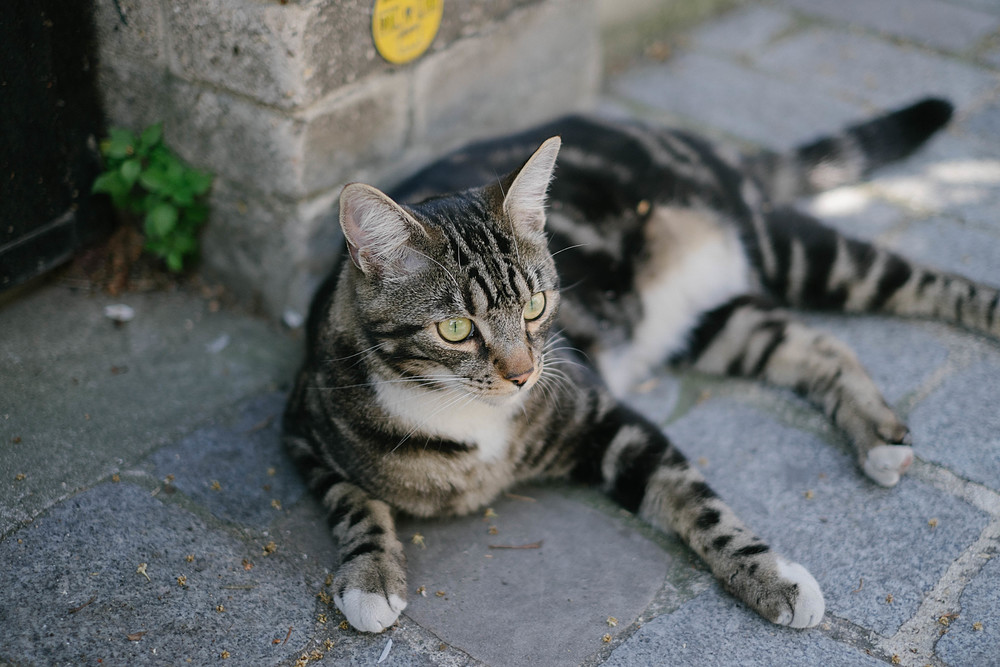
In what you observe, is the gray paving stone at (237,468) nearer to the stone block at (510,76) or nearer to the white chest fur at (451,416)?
the white chest fur at (451,416)

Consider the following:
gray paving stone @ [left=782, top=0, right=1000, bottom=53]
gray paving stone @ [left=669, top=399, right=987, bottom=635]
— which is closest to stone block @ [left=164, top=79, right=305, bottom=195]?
gray paving stone @ [left=669, top=399, right=987, bottom=635]

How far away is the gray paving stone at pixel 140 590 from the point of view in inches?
73.2

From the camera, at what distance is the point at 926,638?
192cm

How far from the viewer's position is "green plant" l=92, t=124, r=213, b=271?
271cm

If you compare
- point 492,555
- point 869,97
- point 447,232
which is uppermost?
point 447,232

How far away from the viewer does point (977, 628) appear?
1921mm

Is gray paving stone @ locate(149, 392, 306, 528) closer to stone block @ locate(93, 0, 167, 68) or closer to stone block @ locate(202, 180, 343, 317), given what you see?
stone block @ locate(202, 180, 343, 317)

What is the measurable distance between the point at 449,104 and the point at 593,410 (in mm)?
1305

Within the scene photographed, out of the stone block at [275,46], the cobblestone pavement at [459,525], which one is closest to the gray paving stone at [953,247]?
the cobblestone pavement at [459,525]

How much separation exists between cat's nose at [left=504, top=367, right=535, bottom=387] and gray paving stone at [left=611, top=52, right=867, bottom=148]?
7.69 feet

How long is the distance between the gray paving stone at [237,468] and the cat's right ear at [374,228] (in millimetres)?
778

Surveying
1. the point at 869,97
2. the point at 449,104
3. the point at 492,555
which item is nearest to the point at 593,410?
the point at 492,555

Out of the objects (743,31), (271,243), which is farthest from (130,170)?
(743,31)

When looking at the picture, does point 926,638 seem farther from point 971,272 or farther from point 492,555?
point 971,272
